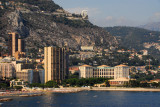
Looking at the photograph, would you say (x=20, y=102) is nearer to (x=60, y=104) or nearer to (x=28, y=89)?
(x=60, y=104)

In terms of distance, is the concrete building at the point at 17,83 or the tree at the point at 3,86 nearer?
the tree at the point at 3,86

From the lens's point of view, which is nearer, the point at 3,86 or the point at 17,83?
the point at 3,86

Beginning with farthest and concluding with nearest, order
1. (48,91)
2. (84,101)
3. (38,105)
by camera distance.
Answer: (48,91) < (84,101) < (38,105)

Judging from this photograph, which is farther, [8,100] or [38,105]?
[8,100]

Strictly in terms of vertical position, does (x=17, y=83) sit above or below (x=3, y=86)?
above

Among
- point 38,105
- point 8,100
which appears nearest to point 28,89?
point 8,100

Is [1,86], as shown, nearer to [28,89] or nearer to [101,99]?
[28,89]

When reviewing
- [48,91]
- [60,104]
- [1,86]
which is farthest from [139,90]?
[60,104]

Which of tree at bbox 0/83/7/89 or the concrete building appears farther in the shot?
the concrete building

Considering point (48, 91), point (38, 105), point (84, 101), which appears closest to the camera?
point (38, 105)
